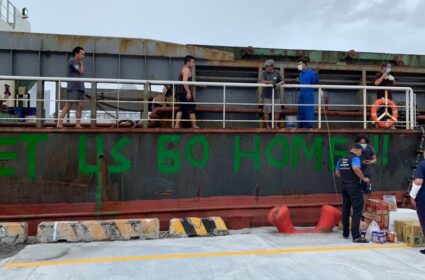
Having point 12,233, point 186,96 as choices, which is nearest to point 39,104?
point 12,233

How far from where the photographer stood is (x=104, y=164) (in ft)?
25.6

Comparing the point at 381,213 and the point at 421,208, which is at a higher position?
the point at 421,208

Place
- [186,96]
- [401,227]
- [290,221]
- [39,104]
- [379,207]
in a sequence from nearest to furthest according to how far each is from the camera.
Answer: [401,227] < [379,207] < [39,104] < [290,221] < [186,96]

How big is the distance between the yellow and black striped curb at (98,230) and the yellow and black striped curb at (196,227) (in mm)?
322

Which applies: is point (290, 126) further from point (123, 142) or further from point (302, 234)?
point (123, 142)

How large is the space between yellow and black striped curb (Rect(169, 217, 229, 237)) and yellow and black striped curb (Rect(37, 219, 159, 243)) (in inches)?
12.7

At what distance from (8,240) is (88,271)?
2.27m

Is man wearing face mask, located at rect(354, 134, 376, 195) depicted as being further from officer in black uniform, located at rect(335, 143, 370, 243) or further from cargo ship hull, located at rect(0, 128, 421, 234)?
cargo ship hull, located at rect(0, 128, 421, 234)

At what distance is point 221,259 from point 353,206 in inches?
101

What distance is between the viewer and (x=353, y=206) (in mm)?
7129

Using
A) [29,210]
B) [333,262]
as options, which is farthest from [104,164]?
[333,262]

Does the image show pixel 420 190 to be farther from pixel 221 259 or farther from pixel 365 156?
pixel 221 259

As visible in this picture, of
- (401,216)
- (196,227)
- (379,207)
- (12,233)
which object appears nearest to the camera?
(12,233)

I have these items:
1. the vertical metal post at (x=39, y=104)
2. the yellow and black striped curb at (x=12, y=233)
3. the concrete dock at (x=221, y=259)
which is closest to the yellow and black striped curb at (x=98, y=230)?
the concrete dock at (x=221, y=259)
